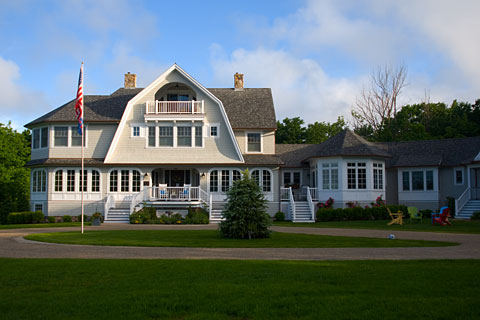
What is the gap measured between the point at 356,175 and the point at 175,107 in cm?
1272

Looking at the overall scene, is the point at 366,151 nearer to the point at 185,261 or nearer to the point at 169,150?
the point at 169,150

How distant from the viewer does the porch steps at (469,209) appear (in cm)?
2934

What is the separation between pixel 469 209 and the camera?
97.7ft

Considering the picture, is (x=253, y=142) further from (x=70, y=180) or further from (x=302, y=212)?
(x=70, y=180)

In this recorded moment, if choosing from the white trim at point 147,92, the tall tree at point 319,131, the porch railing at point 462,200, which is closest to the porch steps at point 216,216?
the white trim at point 147,92

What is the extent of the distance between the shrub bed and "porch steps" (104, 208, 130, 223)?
3.13 feet

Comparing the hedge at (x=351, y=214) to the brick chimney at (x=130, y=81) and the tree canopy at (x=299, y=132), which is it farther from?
the tree canopy at (x=299, y=132)

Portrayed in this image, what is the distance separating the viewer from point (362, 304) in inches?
261

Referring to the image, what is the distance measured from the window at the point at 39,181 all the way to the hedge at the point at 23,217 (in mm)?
1985

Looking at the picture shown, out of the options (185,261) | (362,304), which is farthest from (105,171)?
(362,304)

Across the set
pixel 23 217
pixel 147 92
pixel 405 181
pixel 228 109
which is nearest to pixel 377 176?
pixel 405 181

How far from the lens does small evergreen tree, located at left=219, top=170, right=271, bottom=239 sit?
17516mm

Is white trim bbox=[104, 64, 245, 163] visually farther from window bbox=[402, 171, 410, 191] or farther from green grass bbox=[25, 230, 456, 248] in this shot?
green grass bbox=[25, 230, 456, 248]

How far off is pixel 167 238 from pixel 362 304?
38.7ft
